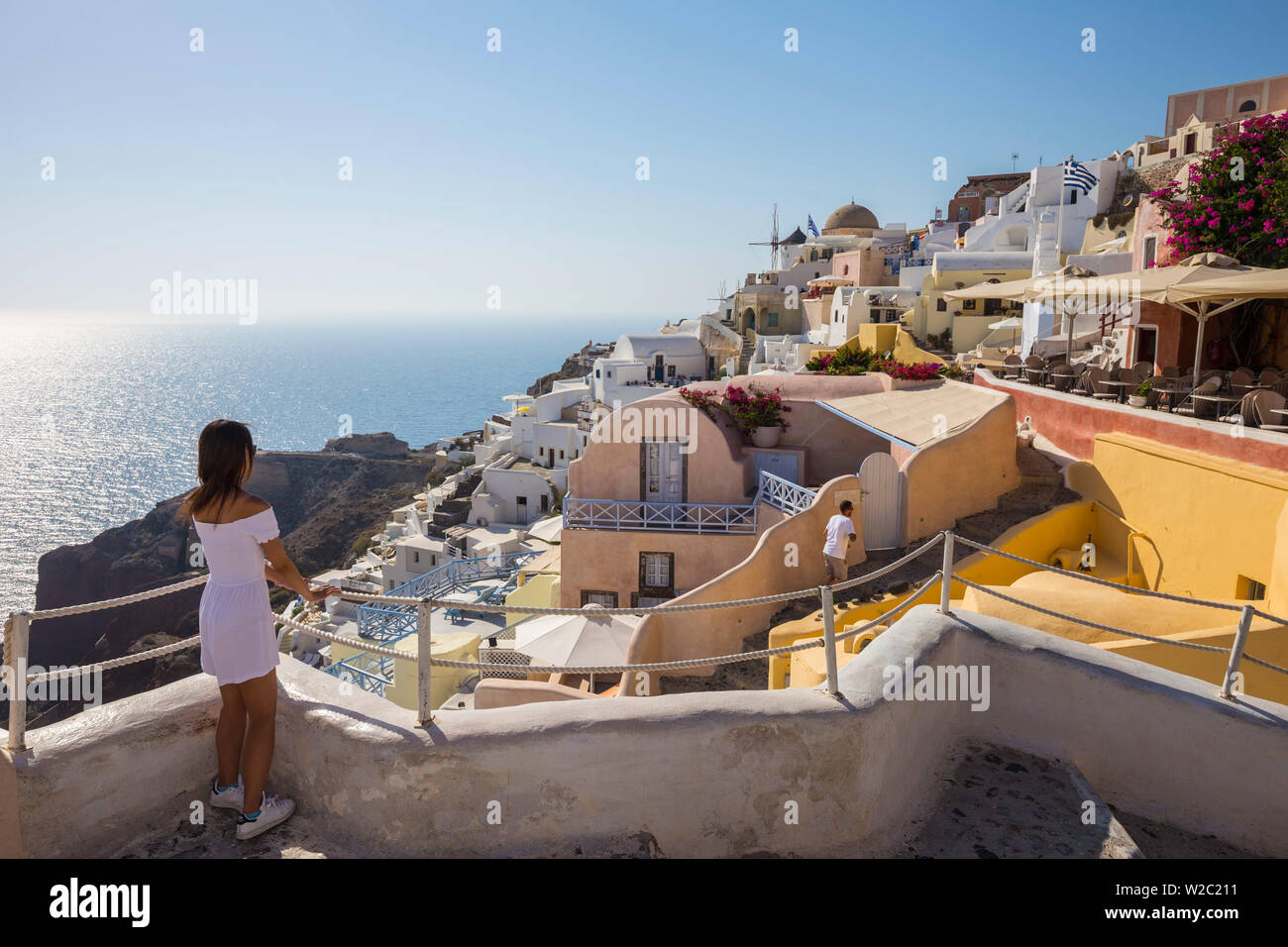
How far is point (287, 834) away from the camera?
152 inches

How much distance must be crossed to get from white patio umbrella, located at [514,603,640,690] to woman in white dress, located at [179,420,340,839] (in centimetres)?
1048

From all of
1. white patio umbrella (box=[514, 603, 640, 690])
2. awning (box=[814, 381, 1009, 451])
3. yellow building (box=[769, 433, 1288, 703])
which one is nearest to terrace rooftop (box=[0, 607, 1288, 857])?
yellow building (box=[769, 433, 1288, 703])

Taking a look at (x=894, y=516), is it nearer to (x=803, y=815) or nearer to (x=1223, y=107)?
(x=803, y=815)

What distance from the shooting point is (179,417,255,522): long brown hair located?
3.67 m

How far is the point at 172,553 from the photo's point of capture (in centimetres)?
5706

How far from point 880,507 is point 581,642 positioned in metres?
5.85

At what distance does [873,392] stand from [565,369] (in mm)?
68684

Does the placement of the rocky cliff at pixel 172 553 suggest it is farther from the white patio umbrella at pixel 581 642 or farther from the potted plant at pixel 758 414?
the potted plant at pixel 758 414

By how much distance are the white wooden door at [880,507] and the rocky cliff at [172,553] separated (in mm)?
31175

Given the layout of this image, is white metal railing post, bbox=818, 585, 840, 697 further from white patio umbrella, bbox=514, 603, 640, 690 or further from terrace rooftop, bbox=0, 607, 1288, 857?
white patio umbrella, bbox=514, 603, 640, 690

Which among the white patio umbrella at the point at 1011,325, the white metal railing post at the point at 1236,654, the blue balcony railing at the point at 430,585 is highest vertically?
the white patio umbrella at the point at 1011,325

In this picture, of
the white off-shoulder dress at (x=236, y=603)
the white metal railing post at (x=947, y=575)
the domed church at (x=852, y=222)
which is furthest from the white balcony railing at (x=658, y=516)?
the domed church at (x=852, y=222)

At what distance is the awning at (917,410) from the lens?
569 inches

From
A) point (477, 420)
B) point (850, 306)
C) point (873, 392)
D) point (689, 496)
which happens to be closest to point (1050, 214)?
point (850, 306)
